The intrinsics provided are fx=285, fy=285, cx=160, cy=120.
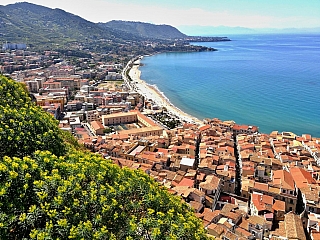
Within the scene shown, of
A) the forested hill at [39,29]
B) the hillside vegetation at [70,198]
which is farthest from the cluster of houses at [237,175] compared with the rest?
the forested hill at [39,29]

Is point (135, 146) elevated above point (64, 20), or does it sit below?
below

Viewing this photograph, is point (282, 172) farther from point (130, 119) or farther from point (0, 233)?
point (130, 119)

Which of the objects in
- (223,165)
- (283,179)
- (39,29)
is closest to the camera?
(283,179)

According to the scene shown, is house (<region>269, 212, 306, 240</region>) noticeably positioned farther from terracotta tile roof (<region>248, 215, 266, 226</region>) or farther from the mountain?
the mountain

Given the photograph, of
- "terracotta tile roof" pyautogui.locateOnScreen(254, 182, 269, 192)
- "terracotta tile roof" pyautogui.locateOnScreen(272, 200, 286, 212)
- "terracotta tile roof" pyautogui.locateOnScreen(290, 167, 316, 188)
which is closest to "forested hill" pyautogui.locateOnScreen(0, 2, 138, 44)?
"terracotta tile roof" pyautogui.locateOnScreen(254, 182, 269, 192)

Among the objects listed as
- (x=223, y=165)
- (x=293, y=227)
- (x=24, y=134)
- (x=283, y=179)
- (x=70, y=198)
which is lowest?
(x=293, y=227)

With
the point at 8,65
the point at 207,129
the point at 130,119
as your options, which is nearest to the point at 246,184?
the point at 207,129

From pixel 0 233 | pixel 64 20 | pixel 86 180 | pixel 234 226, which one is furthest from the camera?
pixel 64 20

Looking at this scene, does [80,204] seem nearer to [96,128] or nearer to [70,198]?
[70,198]

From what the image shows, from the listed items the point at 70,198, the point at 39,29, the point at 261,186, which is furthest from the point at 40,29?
the point at 70,198
